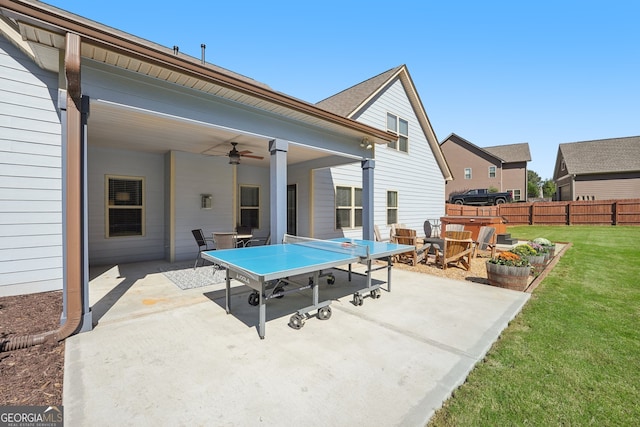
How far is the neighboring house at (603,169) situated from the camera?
25016 mm

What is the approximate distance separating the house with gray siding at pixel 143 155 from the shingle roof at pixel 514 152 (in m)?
27.6

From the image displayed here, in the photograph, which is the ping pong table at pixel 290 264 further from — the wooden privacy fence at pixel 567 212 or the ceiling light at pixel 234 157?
the wooden privacy fence at pixel 567 212

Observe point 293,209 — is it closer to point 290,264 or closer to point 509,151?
point 290,264

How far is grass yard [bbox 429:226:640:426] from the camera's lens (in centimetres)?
231

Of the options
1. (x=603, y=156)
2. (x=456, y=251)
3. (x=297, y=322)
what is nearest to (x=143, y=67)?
A: (x=297, y=322)

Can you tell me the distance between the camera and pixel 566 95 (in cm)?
1350

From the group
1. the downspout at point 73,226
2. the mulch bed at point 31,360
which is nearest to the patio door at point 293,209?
the mulch bed at point 31,360

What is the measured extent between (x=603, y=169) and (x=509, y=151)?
9.62 meters

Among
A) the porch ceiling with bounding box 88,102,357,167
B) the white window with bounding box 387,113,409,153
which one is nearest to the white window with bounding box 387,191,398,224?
the white window with bounding box 387,113,409,153

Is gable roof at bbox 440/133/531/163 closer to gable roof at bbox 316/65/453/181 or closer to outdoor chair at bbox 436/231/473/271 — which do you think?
gable roof at bbox 316/65/453/181

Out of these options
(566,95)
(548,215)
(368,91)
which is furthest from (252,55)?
(548,215)

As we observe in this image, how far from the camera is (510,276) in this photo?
581 centimetres

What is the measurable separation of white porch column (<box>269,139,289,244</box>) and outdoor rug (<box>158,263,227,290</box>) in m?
1.42

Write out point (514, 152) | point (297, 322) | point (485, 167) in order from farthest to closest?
1. point (514, 152)
2. point (485, 167)
3. point (297, 322)
